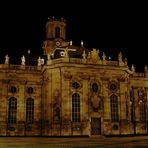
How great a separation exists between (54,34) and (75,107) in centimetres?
2180

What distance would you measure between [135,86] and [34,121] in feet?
60.8

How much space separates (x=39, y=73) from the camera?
50.2 m

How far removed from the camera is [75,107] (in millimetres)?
45875

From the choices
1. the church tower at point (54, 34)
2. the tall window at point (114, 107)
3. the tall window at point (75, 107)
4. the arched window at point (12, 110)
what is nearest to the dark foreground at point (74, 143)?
the tall window at point (75, 107)

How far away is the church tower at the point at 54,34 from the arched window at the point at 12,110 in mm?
16998

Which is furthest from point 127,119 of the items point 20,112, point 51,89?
point 20,112

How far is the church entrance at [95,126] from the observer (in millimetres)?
46250

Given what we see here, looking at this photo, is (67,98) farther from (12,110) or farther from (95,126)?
(12,110)

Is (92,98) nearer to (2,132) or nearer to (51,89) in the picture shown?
(51,89)

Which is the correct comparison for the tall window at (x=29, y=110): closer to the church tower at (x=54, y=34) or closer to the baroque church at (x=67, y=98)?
the baroque church at (x=67, y=98)

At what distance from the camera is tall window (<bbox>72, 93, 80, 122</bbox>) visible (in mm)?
45562

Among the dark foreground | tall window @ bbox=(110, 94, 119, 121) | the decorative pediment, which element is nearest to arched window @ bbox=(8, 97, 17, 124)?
the decorative pediment

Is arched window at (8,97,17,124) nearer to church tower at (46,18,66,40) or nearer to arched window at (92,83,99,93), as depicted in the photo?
arched window at (92,83,99,93)

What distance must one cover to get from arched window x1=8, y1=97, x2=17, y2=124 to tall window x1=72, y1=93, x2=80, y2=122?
9310mm
